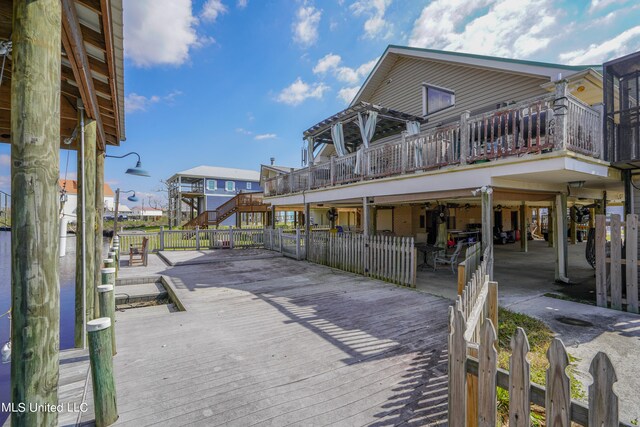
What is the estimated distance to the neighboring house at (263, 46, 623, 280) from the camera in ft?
19.2

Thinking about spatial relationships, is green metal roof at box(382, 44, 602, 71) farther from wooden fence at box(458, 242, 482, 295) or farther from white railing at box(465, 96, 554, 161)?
wooden fence at box(458, 242, 482, 295)

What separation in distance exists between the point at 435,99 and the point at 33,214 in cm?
1262

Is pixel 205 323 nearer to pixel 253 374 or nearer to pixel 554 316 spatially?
pixel 253 374

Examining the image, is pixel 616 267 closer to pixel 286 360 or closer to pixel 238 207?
pixel 286 360

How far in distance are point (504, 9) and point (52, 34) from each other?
1076cm

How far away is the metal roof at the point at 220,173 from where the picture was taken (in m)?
31.5

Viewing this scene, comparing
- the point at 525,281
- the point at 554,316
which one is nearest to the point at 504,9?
the point at 525,281

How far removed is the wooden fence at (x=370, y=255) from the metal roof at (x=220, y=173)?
24063mm

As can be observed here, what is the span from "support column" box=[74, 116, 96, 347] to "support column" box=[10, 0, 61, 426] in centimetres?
267

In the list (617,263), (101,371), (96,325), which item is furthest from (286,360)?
(617,263)

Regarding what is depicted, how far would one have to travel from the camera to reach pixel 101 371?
253 cm

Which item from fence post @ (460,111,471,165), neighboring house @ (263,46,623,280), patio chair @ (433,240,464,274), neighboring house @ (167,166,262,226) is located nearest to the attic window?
neighboring house @ (263,46,623,280)

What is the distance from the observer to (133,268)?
11.0 metres

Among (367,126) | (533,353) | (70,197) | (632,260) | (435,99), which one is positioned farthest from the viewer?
(435,99)
